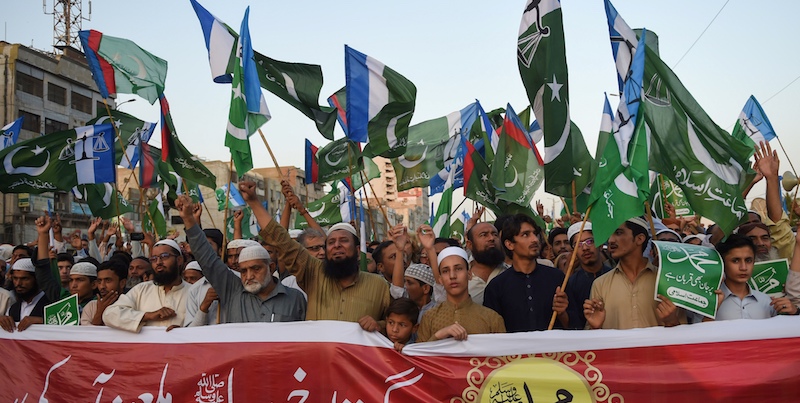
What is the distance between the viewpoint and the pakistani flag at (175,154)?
7422 millimetres

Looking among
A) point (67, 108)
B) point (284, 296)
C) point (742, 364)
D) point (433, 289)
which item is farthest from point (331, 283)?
point (67, 108)

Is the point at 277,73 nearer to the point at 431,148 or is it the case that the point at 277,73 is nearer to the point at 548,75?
the point at 548,75

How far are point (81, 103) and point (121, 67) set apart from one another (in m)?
34.5

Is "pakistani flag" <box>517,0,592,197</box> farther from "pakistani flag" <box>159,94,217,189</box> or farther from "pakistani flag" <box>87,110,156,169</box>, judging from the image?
"pakistani flag" <box>87,110,156,169</box>

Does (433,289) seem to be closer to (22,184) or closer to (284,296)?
(284,296)

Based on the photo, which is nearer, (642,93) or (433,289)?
(642,93)

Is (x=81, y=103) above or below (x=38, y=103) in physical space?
above

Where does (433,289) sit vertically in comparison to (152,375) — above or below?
above

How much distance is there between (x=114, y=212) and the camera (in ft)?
34.4

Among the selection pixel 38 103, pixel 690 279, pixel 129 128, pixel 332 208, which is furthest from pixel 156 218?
pixel 38 103

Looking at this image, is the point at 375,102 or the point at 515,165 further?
the point at 515,165

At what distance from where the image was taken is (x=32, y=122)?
3638cm

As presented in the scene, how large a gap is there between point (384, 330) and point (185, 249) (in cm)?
470

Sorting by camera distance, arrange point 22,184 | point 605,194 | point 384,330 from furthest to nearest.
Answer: point 22,184
point 384,330
point 605,194
